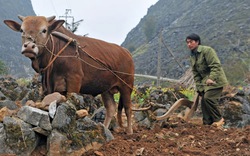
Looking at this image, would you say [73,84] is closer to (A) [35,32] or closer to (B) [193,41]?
(A) [35,32]

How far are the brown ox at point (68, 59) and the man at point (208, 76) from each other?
148 centimetres

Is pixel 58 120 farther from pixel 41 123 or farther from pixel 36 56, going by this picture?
pixel 36 56

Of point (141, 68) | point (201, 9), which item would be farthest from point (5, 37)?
point (141, 68)

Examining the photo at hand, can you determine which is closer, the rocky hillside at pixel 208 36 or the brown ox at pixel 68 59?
the brown ox at pixel 68 59

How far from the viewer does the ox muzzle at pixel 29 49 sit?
198 inches

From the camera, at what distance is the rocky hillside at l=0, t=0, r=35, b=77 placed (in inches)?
3494

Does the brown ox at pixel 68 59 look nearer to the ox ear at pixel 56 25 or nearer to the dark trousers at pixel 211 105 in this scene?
the ox ear at pixel 56 25

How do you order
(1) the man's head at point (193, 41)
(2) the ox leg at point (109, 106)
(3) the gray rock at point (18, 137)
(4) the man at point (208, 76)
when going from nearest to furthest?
(3) the gray rock at point (18, 137) → (2) the ox leg at point (109, 106) → (4) the man at point (208, 76) → (1) the man's head at point (193, 41)

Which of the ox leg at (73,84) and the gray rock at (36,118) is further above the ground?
the ox leg at (73,84)

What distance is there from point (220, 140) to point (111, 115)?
2139 millimetres

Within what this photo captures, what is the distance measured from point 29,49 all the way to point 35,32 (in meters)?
0.30

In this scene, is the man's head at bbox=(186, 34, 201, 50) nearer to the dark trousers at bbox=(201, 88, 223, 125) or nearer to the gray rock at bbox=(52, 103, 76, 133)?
the dark trousers at bbox=(201, 88, 223, 125)

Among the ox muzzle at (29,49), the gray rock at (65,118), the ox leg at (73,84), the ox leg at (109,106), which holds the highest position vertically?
the ox muzzle at (29,49)

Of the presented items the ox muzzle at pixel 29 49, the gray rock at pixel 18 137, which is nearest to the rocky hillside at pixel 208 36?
the ox muzzle at pixel 29 49
